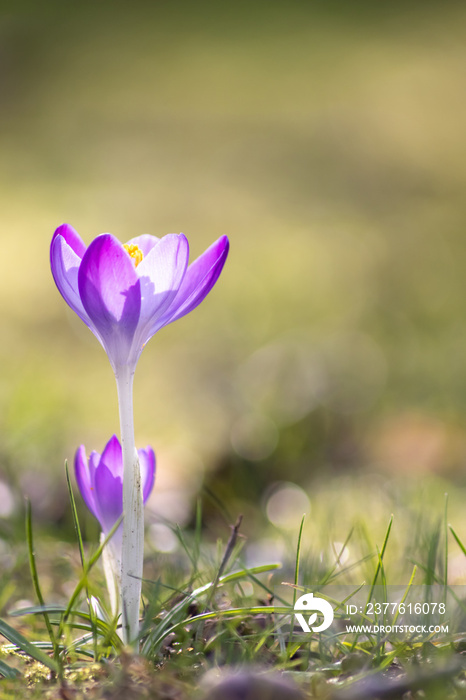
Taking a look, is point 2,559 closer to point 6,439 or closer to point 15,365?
point 6,439

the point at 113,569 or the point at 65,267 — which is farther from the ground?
the point at 65,267

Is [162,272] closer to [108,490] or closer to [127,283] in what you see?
[127,283]

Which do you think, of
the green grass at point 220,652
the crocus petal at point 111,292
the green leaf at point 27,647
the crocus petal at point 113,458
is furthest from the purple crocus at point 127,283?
the green leaf at point 27,647

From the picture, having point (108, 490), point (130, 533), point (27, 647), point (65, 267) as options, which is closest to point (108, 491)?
point (108, 490)

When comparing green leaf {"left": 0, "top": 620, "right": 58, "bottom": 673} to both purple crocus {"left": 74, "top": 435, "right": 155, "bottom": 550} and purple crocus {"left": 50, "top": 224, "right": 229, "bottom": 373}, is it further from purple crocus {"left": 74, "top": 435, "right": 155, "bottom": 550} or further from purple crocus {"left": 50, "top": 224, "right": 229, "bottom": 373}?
purple crocus {"left": 50, "top": 224, "right": 229, "bottom": 373}

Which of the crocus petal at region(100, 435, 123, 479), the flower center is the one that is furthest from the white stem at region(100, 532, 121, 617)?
the flower center

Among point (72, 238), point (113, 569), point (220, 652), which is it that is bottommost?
point (220, 652)

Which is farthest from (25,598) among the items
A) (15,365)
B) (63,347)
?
(63,347)

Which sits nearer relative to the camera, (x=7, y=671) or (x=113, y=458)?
(x=7, y=671)
